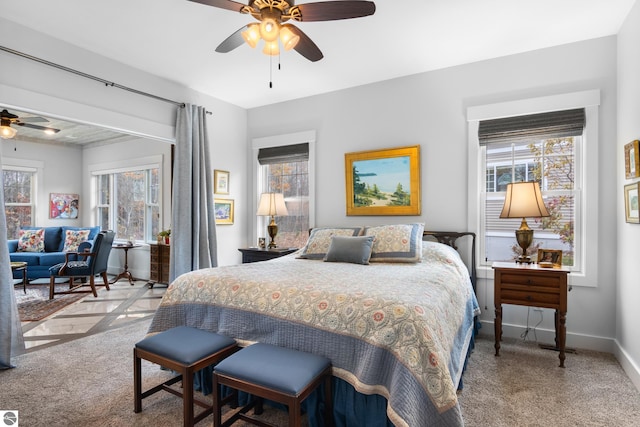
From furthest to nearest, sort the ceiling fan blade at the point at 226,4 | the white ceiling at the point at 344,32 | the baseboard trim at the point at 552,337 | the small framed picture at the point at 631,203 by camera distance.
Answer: the baseboard trim at the point at 552,337, the white ceiling at the point at 344,32, the small framed picture at the point at 631,203, the ceiling fan blade at the point at 226,4

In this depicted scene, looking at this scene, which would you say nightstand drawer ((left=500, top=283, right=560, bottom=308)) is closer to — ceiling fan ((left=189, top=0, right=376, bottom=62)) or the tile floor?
ceiling fan ((left=189, top=0, right=376, bottom=62))

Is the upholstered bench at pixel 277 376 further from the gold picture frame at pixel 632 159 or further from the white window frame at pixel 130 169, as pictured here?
the white window frame at pixel 130 169

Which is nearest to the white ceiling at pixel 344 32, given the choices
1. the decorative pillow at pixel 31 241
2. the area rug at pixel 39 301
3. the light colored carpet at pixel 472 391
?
the light colored carpet at pixel 472 391

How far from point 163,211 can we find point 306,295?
4.75m

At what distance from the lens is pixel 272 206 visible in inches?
167

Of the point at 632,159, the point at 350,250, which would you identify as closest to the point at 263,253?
the point at 350,250

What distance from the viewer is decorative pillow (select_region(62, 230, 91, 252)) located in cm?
569

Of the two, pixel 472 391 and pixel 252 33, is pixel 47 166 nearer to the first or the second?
pixel 252 33

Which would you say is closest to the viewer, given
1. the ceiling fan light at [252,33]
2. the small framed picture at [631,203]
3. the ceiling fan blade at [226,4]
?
the ceiling fan blade at [226,4]

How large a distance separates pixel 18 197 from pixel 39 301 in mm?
3215

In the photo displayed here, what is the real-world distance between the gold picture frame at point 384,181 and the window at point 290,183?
0.69 metres

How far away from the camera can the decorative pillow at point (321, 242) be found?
10.9 ft

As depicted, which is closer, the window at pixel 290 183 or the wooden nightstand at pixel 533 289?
the wooden nightstand at pixel 533 289

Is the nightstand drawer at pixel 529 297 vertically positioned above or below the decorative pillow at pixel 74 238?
below
